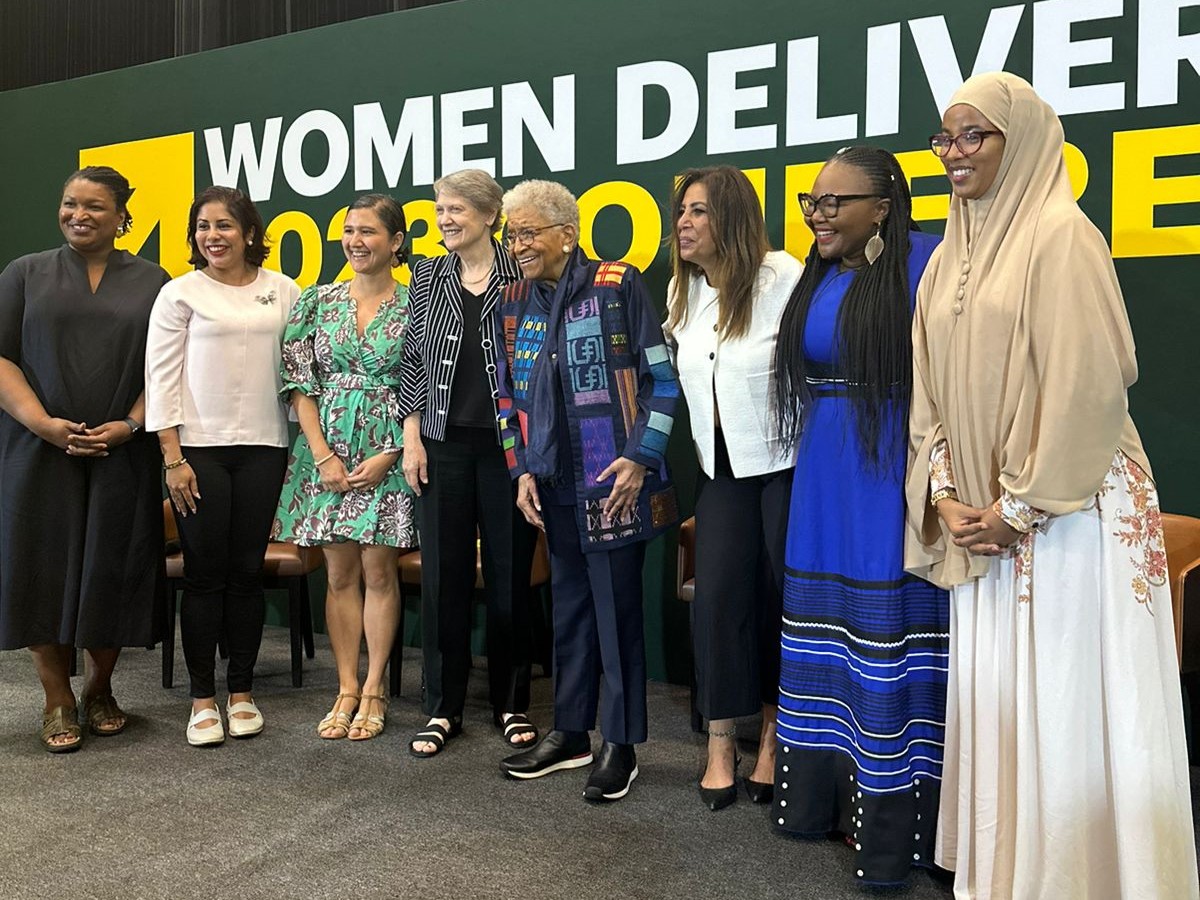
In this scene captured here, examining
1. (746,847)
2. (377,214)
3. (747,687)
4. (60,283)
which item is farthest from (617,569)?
(60,283)

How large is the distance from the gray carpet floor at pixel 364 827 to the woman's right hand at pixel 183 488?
0.78m

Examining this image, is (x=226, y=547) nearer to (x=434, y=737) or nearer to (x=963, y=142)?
(x=434, y=737)

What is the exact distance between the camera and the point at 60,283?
3.70 metres

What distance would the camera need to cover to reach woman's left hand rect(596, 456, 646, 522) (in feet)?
10.2

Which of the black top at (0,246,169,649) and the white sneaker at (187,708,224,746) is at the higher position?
the black top at (0,246,169,649)

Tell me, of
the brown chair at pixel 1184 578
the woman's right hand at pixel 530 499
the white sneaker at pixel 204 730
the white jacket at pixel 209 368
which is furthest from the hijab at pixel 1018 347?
the white sneaker at pixel 204 730

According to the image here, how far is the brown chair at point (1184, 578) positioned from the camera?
3.22m

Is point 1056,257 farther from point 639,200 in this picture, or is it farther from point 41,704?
point 41,704

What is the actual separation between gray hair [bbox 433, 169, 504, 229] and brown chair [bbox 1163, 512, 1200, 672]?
2176 mm

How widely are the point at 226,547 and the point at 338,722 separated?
2.26 ft

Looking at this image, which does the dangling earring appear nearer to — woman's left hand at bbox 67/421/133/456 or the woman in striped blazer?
the woman in striped blazer

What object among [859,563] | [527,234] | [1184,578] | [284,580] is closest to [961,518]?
[859,563]

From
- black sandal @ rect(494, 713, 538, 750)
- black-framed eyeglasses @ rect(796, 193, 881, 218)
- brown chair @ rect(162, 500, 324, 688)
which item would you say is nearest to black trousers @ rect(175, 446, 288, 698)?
brown chair @ rect(162, 500, 324, 688)

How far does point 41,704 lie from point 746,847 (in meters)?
2.71
